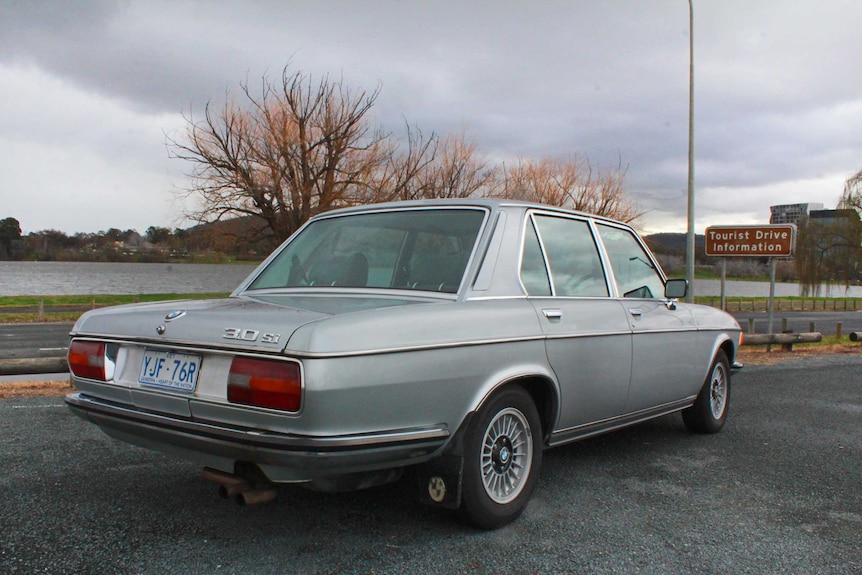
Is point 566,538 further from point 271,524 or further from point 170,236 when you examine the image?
point 170,236

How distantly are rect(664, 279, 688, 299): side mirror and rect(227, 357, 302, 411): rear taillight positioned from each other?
3.36 metres

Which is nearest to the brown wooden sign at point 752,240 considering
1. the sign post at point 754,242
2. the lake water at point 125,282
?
the sign post at point 754,242

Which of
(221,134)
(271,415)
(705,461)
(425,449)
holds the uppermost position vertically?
(221,134)

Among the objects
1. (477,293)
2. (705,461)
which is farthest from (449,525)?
(705,461)

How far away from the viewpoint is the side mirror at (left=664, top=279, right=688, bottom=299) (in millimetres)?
4953

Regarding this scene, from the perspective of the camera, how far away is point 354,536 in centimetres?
319

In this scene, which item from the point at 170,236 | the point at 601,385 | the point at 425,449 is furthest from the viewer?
the point at 170,236

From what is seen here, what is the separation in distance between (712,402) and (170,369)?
4378mm

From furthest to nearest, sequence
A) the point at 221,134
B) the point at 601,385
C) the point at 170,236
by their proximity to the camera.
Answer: the point at 170,236, the point at 221,134, the point at 601,385

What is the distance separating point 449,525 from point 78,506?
1935mm

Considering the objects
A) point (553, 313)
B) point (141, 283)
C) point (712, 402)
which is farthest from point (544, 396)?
point (141, 283)

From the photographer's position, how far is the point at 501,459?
3.32 meters

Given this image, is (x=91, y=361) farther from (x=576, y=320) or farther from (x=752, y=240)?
(x=752, y=240)

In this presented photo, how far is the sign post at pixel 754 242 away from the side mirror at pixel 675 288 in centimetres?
1097
